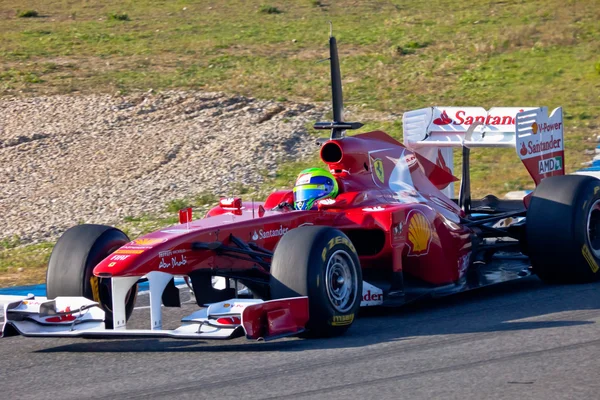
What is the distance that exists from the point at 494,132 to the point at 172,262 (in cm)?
471

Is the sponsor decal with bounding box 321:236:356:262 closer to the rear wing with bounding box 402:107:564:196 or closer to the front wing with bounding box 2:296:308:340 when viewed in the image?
the front wing with bounding box 2:296:308:340

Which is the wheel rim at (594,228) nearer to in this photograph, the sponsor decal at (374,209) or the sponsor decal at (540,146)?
the sponsor decal at (540,146)

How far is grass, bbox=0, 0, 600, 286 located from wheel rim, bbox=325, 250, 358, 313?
357 inches

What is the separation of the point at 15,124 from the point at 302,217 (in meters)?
15.1

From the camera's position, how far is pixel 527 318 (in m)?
8.09

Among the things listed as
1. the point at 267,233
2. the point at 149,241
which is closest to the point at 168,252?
the point at 149,241

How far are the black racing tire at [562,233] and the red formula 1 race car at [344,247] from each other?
1cm

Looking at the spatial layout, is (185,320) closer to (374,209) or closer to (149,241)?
(149,241)

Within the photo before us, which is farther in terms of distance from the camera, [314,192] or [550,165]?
[550,165]

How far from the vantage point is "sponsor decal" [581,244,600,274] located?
30.8 feet

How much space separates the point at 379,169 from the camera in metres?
9.41

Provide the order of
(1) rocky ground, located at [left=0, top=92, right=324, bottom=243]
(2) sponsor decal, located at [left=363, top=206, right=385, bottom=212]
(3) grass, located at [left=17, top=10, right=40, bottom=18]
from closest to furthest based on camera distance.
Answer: (2) sponsor decal, located at [left=363, top=206, right=385, bottom=212] < (1) rocky ground, located at [left=0, top=92, right=324, bottom=243] < (3) grass, located at [left=17, top=10, right=40, bottom=18]

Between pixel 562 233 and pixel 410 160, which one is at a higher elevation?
pixel 410 160

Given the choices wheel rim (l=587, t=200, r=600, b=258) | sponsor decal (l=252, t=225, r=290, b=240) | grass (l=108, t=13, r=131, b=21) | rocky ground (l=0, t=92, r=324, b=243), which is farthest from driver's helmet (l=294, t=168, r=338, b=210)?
grass (l=108, t=13, r=131, b=21)
